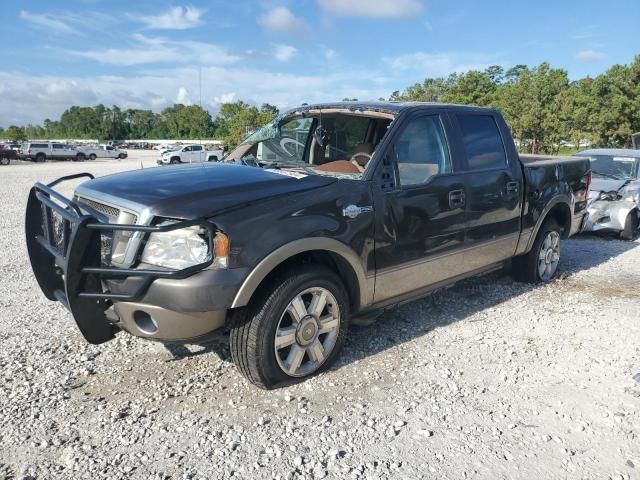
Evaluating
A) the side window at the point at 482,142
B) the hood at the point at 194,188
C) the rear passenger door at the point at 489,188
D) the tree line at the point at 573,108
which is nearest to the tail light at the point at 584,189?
the rear passenger door at the point at 489,188

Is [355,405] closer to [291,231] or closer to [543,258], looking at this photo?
[291,231]

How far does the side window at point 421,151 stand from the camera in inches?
153

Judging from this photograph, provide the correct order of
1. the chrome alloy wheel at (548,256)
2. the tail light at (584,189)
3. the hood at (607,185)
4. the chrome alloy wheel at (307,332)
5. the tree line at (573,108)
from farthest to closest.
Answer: the tree line at (573,108), the hood at (607,185), the tail light at (584,189), the chrome alloy wheel at (548,256), the chrome alloy wheel at (307,332)

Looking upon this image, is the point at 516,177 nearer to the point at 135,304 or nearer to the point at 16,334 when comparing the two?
the point at 135,304

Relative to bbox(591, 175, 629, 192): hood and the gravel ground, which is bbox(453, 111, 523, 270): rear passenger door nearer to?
the gravel ground

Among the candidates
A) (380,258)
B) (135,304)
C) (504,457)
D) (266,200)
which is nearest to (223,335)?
(135,304)

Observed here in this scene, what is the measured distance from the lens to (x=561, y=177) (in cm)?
573

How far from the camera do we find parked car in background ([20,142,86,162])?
4059cm

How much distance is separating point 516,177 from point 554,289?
1557mm

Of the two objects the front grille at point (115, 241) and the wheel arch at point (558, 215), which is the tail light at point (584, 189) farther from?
the front grille at point (115, 241)

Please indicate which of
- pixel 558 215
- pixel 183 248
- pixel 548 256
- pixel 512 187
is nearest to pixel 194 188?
pixel 183 248

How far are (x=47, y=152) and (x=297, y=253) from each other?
4484 cm

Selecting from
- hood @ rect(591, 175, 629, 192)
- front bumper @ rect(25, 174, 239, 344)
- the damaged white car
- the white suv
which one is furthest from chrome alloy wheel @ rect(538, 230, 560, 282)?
the white suv

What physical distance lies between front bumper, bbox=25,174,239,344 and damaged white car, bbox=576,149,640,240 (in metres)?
7.20
